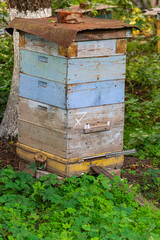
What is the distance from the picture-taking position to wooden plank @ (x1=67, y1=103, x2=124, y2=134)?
4203 mm

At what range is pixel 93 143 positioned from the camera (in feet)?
14.6

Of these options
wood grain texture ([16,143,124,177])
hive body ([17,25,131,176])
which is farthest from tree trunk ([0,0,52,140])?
wood grain texture ([16,143,124,177])

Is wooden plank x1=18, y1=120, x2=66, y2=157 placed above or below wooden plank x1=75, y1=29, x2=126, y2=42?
below

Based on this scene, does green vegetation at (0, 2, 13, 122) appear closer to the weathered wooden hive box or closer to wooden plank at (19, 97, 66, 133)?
wooden plank at (19, 97, 66, 133)

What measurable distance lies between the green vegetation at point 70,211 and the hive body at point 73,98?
0.28 m

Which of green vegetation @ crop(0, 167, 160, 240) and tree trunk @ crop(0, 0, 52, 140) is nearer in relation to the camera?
green vegetation @ crop(0, 167, 160, 240)

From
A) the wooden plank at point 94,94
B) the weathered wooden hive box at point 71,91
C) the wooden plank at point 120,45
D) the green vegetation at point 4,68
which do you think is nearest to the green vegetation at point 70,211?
the weathered wooden hive box at point 71,91

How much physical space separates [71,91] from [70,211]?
1216 mm

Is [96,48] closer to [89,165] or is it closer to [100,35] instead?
[100,35]

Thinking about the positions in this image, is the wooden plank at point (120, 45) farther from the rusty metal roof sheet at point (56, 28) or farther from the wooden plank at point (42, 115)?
the wooden plank at point (42, 115)

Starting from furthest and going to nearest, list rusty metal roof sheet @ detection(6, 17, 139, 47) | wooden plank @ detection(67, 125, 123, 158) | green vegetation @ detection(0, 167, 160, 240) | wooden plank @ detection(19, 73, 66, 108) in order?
wooden plank @ detection(67, 125, 123, 158)
wooden plank @ detection(19, 73, 66, 108)
rusty metal roof sheet @ detection(6, 17, 139, 47)
green vegetation @ detection(0, 167, 160, 240)

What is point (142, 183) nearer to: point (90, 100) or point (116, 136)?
point (116, 136)

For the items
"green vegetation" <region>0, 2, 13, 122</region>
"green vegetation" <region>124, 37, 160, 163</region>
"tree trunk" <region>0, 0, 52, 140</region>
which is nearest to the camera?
"tree trunk" <region>0, 0, 52, 140</region>

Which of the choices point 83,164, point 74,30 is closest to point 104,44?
point 74,30
